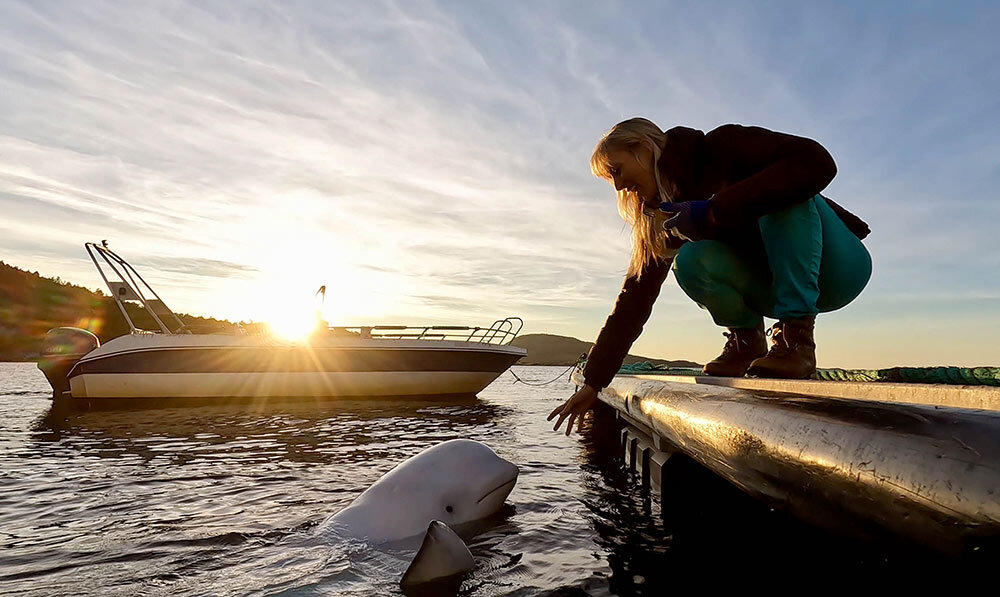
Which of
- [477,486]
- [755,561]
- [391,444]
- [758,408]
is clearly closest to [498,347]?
[391,444]

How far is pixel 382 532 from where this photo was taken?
3412 millimetres

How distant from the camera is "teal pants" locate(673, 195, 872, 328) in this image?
257cm

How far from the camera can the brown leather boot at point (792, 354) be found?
243 centimetres

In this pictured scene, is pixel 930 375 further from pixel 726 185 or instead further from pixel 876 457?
pixel 876 457

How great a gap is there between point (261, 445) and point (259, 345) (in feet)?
28.7

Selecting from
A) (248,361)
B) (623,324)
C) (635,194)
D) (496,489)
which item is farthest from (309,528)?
(248,361)

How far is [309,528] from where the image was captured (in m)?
3.76

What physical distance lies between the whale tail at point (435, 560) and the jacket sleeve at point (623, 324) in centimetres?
103

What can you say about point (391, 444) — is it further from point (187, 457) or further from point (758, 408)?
point (758, 408)

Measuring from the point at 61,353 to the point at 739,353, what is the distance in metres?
18.2

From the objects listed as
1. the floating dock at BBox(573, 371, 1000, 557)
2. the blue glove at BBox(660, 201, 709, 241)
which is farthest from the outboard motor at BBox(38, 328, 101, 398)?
the floating dock at BBox(573, 371, 1000, 557)

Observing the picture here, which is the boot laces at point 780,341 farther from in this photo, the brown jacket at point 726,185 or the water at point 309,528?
the water at point 309,528

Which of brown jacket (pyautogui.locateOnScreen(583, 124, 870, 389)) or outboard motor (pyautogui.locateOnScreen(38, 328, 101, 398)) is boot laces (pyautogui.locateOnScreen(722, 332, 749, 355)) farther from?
outboard motor (pyautogui.locateOnScreen(38, 328, 101, 398))

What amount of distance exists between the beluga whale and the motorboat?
515 inches
